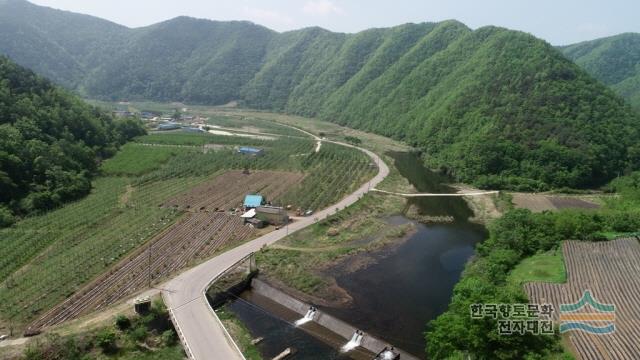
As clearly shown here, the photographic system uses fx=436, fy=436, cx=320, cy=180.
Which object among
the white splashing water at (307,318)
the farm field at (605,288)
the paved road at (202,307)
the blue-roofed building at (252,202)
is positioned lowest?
the white splashing water at (307,318)

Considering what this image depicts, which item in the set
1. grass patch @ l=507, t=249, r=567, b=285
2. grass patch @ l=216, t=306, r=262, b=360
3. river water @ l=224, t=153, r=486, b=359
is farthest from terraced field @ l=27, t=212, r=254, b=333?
grass patch @ l=507, t=249, r=567, b=285

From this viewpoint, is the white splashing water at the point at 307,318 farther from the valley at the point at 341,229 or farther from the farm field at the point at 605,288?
the farm field at the point at 605,288

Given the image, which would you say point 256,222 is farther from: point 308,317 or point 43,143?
point 43,143

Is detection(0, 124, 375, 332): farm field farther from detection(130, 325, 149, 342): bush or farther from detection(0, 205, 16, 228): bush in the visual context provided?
detection(130, 325, 149, 342): bush

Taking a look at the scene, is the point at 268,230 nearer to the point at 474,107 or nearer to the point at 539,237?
the point at 539,237

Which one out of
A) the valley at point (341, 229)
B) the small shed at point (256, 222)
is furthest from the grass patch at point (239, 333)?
the small shed at point (256, 222)

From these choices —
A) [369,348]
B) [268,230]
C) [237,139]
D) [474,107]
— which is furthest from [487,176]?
[237,139]
